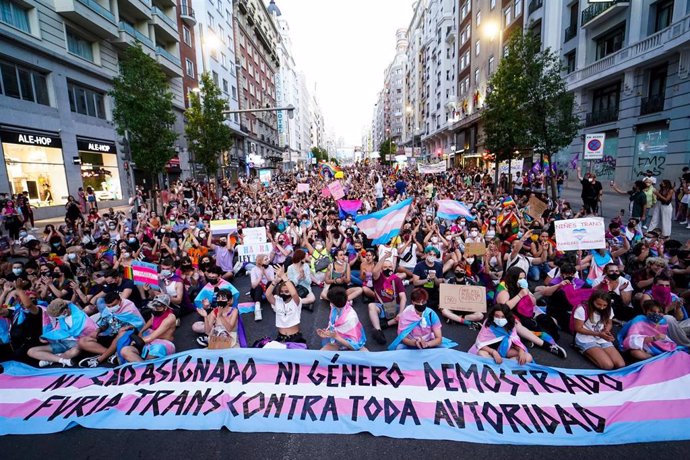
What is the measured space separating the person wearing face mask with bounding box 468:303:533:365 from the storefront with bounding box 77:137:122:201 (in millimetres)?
23656

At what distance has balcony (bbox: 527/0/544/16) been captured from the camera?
27.6 meters

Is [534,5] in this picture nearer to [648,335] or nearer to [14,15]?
[648,335]

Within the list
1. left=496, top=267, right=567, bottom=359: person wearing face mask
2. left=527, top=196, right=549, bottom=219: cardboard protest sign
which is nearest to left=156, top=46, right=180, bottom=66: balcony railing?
left=527, top=196, right=549, bottom=219: cardboard protest sign

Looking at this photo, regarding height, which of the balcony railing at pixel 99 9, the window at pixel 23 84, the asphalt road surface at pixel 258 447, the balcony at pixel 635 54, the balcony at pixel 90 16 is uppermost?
the balcony railing at pixel 99 9

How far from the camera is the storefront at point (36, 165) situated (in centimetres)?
1641

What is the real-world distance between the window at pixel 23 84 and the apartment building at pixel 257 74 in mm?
22968

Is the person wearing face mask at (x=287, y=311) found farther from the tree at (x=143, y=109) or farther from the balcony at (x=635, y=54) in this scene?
the balcony at (x=635, y=54)

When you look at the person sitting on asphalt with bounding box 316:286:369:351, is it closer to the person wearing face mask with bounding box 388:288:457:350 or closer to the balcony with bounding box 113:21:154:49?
the person wearing face mask with bounding box 388:288:457:350

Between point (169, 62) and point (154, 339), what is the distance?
101 ft

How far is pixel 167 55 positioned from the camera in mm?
29000

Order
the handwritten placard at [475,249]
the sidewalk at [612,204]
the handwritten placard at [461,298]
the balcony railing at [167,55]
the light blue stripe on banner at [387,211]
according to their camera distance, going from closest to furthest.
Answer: the handwritten placard at [461,298], the handwritten placard at [475,249], the light blue stripe on banner at [387,211], the sidewalk at [612,204], the balcony railing at [167,55]

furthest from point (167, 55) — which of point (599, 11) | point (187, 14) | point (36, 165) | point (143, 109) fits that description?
point (599, 11)

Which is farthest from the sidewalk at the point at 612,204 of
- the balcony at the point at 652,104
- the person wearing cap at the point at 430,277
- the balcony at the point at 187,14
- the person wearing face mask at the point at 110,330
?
the balcony at the point at 187,14

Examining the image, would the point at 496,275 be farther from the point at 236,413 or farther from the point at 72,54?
the point at 72,54
